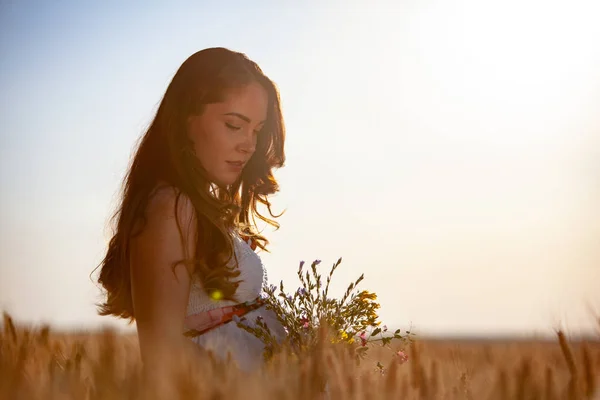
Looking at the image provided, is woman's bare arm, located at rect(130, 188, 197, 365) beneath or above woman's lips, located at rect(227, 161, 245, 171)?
beneath

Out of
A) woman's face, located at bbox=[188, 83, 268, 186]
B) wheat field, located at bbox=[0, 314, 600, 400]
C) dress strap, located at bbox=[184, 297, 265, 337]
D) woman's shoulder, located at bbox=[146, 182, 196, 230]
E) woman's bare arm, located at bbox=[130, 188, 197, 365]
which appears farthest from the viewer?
woman's face, located at bbox=[188, 83, 268, 186]

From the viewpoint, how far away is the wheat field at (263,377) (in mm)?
1367

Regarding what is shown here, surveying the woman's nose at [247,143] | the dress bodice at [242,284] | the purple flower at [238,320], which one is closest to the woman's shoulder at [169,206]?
the dress bodice at [242,284]

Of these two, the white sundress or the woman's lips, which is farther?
the woman's lips

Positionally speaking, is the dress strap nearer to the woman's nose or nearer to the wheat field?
the woman's nose

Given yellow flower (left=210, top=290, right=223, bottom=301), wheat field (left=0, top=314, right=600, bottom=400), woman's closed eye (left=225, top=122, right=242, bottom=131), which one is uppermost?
woman's closed eye (left=225, top=122, right=242, bottom=131)

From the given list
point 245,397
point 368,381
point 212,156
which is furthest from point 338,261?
point 245,397

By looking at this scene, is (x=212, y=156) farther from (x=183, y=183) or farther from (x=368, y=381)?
(x=368, y=381)

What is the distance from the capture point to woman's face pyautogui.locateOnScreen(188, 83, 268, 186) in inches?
144

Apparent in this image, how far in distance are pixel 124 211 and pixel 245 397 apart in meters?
2.46

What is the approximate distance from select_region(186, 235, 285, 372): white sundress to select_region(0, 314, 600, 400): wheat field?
1382mm

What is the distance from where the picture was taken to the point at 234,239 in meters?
3.72

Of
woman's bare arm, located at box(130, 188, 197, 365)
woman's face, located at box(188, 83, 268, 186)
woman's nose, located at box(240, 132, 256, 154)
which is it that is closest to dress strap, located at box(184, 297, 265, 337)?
woman's bare arm, located at box(130, 188, 197, 365)

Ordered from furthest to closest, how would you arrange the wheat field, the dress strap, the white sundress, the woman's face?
the woman's face → the dress strap → the white sundress → the wheat field
